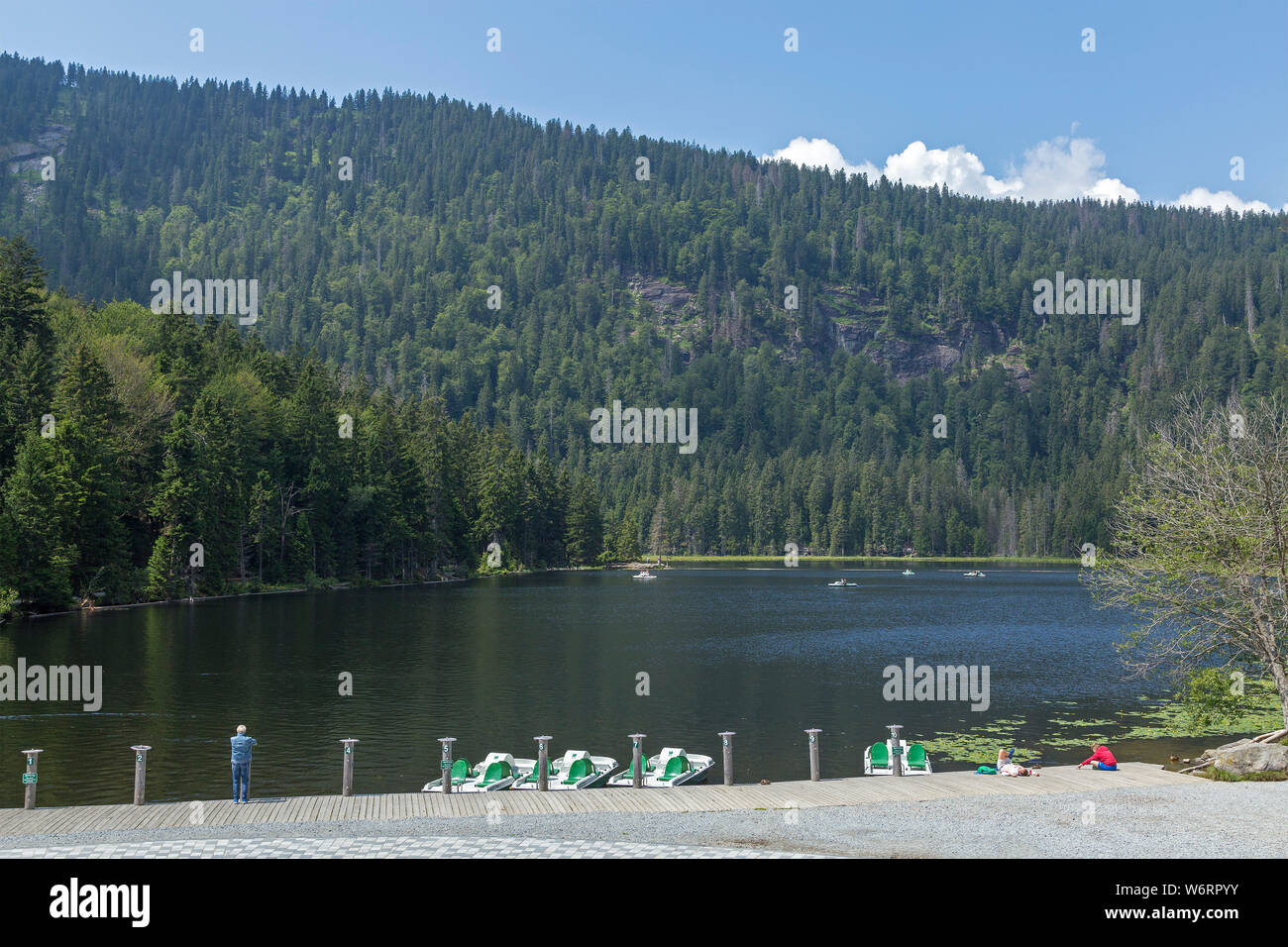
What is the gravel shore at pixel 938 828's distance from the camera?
20797 mm

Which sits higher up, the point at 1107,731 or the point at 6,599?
the point at 6,599

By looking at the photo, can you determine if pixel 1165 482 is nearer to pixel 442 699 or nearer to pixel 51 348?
pixel 442 699

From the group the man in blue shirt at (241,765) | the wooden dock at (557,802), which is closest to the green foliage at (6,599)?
the wooden dock at (557,802)

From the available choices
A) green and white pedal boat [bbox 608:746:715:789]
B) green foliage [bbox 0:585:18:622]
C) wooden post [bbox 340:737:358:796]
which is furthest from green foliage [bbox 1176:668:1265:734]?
green foliage [bbox 0:585:18:622]

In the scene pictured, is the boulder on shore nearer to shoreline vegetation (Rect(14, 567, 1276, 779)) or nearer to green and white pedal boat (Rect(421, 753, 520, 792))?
shoreline vegetation (Rect(14, 567, 1276, 779))

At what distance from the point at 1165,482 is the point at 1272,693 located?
1286 cm

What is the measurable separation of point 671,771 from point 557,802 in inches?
304

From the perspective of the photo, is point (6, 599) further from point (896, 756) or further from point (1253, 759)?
point (1253, 759)

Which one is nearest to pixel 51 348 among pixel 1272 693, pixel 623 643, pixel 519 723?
pixel 623 643

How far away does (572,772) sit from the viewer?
34562 mm

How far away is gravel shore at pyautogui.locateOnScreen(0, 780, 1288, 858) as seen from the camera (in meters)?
20.8

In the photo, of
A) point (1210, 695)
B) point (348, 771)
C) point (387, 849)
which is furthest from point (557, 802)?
point (1210, 695)

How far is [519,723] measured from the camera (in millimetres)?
49500
